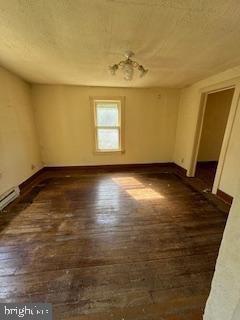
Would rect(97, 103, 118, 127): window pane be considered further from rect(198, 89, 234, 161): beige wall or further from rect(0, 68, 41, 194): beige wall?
rect(198, 89, 234, 161): beige wall

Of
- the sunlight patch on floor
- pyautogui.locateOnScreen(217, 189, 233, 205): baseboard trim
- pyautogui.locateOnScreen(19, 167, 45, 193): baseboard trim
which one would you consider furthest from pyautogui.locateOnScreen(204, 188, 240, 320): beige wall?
pyautogui.locateOnScreen(19, 167, 45, 193): baseboard trim

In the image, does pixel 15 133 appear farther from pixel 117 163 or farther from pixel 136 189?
pixel 136 189

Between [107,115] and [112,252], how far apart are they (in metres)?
3.25

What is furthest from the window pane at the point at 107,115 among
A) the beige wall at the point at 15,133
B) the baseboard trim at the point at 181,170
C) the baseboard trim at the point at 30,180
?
the baseboard trim at the point at 181,170

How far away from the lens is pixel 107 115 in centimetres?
405

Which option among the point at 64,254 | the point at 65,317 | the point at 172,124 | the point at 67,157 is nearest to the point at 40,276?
the point at 64,254

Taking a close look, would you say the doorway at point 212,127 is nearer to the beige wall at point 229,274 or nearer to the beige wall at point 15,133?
the beige wall at point 229,274

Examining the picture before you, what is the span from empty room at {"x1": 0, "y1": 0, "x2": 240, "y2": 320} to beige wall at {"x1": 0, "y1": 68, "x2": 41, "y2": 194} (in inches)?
1.1

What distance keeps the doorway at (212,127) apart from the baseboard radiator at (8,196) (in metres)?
4.14

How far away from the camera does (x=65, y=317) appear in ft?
3.63

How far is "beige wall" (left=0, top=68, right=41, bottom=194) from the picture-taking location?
258 centimetres

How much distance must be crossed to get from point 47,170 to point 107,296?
352 cm

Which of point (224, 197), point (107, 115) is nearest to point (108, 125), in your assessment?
point (107, 115)

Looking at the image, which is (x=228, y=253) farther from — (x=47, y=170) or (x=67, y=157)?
(x=47, y=170)
